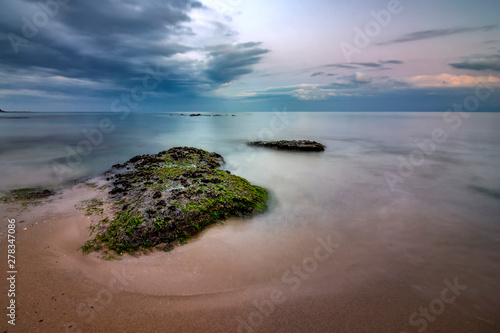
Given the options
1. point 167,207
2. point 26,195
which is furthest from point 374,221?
point 26,195

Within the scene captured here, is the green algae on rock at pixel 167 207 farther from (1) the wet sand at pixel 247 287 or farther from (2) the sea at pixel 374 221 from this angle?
(2) the sea at pixel 374 221

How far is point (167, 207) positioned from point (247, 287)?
133 inches

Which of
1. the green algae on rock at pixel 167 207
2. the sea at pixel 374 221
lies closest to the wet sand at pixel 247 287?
the sea at pixel 374 221

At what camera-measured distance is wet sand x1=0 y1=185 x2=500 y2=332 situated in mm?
3838

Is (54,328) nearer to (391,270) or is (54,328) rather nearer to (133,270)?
(133,270)

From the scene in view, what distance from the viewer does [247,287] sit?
15.1 ft

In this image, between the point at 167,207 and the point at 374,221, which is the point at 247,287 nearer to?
the point at 167,207

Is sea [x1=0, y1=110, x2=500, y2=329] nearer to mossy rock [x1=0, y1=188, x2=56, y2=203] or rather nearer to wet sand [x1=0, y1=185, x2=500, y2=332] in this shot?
wet sand [x1=0, y1=185, x2=500, y2=332]

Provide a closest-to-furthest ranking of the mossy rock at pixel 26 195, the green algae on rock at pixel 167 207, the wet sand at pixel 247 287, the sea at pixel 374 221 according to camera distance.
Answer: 1. the wet sand at pixel 247 287
2. the sea at pixel 374 221
3. the green algae on rock at pixel 167 207
4. the mossy rock at pixel 26 195

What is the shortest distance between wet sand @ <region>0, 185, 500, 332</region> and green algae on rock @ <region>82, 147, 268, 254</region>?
0.46 metres

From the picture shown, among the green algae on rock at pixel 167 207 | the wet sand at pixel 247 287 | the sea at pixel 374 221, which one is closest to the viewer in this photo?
the wet sand at pixel 247 287

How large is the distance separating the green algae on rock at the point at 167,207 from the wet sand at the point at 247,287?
46 cm

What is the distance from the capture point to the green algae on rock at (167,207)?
Answer: 5.86 m

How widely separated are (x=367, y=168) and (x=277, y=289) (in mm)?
12996
